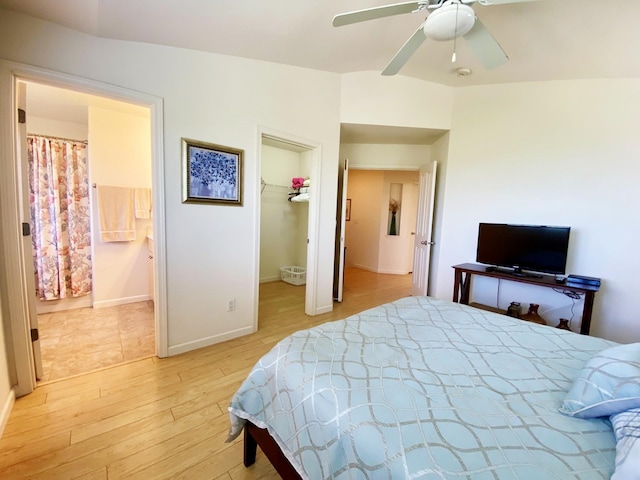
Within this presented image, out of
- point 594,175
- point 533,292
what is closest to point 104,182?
point 533,292

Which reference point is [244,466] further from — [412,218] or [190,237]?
[412,218]

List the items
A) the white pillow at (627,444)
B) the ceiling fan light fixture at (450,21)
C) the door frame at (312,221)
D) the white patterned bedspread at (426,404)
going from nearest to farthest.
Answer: the white pillow at (627,444), the white patterned bedspread at (426,404), the ceiling fan light fixture at (450,21), the door frame at (312,221)

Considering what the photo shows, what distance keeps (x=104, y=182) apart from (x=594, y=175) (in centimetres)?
537

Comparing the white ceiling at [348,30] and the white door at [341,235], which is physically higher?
the white ceiling at [348,30]

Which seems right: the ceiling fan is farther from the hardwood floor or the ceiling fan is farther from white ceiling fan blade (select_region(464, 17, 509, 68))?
the hardwood floor

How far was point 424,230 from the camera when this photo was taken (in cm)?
392

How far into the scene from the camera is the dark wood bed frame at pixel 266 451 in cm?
108

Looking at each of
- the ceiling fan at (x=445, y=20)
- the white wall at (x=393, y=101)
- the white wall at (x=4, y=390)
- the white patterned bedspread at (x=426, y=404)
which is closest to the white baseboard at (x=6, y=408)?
the white wall at (x=4, y=390)

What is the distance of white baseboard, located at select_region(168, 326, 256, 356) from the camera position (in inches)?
93.2

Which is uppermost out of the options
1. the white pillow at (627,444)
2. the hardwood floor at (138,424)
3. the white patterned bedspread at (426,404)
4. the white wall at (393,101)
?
the white wall at (393,101)

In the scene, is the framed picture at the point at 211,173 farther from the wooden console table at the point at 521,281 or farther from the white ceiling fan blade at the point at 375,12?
the wooden console table at the point at 521,281

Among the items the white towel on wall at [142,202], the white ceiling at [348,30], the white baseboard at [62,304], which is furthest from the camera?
the white towel on wall at [142,202]

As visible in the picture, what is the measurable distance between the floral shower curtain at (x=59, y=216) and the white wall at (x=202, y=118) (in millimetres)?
1852

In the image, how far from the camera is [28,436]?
4.91 ft
